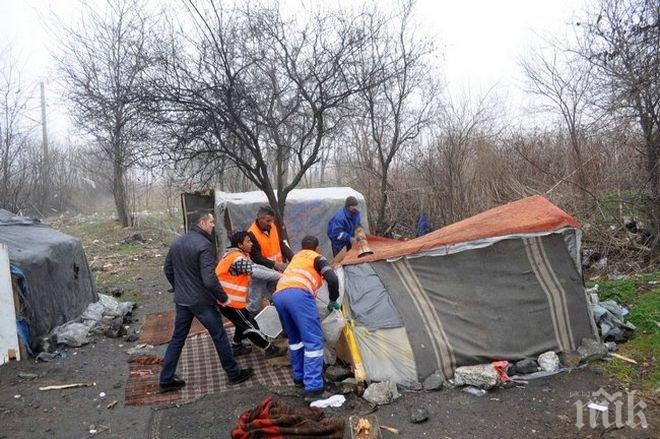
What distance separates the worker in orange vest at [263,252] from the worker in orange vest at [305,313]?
1.39 meters

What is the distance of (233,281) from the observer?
5.52 m

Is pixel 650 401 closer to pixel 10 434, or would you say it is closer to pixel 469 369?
pixel 469 369

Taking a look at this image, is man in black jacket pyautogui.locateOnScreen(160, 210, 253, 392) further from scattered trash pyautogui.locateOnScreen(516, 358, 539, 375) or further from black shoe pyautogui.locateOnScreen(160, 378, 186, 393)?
scattered trash pyautogui.locateOnScreen(516, 358, 539, 375)

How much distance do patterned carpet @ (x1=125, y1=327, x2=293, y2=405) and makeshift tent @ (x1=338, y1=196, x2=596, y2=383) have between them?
75 cm

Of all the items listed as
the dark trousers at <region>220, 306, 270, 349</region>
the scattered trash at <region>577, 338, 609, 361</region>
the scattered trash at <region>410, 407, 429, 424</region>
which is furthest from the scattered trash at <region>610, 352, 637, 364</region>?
the dark trousers at <region>220, 306, 270, 349</region>

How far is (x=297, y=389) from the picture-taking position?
4672 millimetres

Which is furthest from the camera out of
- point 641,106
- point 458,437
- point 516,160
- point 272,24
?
point 516,160

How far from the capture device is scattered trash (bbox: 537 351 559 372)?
186 inches

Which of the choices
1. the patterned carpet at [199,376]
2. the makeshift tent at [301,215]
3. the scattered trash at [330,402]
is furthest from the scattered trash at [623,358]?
the makeshift tent at [301,215]

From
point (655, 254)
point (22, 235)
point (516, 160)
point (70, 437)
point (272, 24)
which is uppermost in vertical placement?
point (272, 24)

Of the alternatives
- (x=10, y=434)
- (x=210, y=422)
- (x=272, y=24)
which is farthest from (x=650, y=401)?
(x=272, y=24)

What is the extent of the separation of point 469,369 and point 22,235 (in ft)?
20.6

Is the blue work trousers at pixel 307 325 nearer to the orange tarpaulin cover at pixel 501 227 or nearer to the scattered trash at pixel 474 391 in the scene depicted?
the orange tarpaulin cover at pixel 501 227

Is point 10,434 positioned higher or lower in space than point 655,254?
lower
